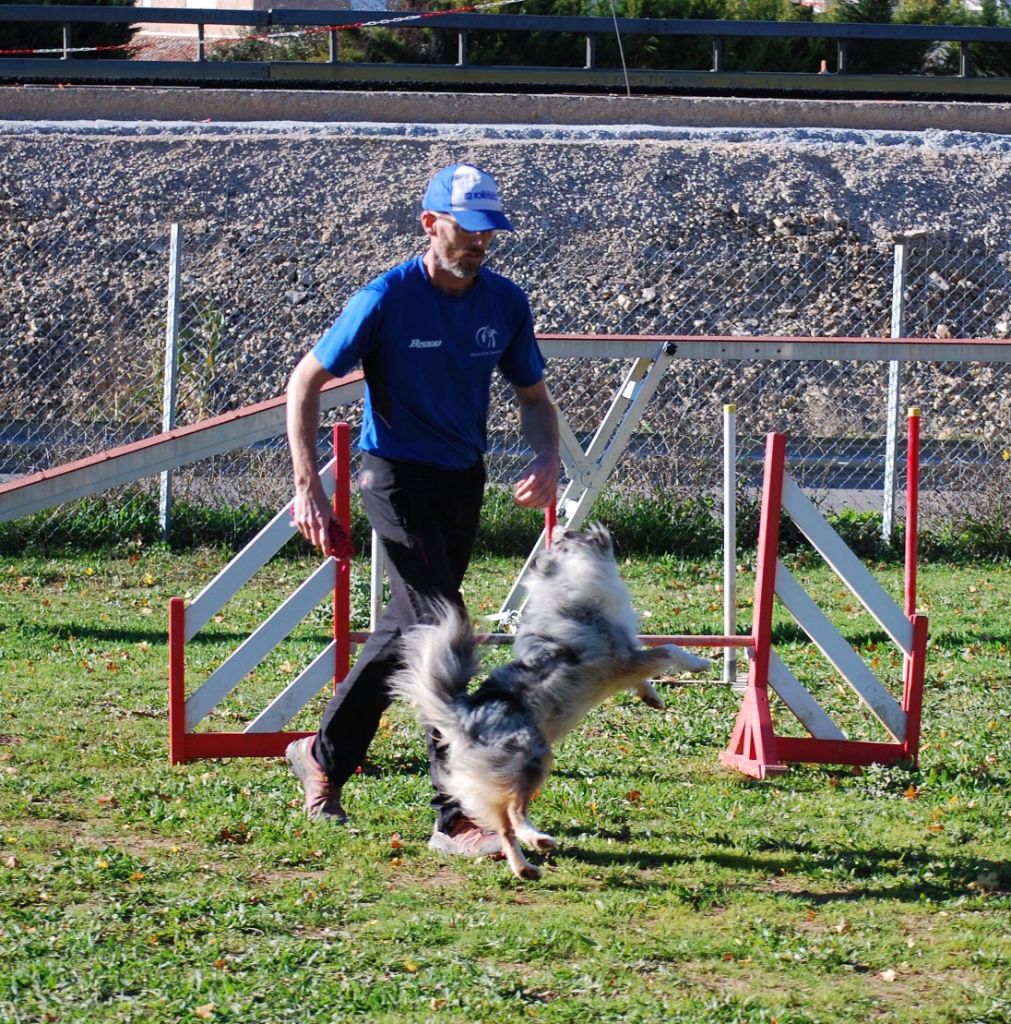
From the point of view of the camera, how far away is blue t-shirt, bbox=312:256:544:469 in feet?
15.6

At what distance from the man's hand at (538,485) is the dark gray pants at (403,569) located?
172 millimetres

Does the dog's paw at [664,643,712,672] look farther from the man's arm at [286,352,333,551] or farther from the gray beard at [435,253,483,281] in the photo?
the gray beard at [435,253,483,281]

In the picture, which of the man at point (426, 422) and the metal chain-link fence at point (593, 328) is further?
the metal chain-link fence at point (593, 328)

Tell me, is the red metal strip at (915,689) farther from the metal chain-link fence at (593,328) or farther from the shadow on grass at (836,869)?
the metal chain-link fence at (593,328)

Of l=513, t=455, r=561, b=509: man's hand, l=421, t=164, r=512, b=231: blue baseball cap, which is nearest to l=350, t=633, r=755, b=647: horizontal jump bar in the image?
l=513, t=455, r=561, b=509: man's hand

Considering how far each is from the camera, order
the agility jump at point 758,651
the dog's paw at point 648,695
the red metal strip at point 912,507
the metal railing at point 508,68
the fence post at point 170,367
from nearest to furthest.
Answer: the dog's paw at point 648,695 < the agility jump at point 758,651 < the red metal strip at point 912,507 < the fence post at point 170,367 < the metal railing at point 508,68

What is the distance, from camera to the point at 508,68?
20.5 meters

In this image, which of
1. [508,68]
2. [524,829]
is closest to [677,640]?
[524,829]

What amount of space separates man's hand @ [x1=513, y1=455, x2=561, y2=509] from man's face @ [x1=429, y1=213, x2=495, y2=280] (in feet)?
2.29

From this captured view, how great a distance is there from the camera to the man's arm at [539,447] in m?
4.99

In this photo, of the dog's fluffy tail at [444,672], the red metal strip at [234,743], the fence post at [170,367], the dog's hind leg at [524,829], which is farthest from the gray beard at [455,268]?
the fence post at [170,367]

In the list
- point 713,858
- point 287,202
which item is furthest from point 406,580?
point 287,202

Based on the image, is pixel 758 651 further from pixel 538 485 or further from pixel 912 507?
pixel 538 485

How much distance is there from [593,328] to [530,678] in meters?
10.8
